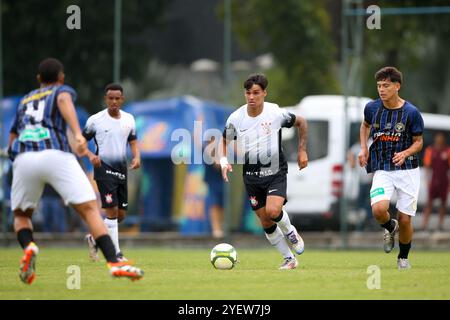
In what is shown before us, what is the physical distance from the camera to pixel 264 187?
13297 millimetres

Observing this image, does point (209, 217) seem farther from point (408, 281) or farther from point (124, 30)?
point (408, 281)

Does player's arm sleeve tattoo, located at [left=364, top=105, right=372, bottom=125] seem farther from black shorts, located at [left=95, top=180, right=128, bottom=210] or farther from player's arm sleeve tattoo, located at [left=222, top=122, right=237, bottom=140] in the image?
black shorts, located at [left=95, top=180, right=128, bottom=210]

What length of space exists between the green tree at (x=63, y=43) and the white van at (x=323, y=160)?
14.7ft

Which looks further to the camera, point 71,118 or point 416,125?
point 416,125

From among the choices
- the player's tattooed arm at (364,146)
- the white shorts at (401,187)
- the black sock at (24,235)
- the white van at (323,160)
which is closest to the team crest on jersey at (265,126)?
the player's tattooed arm at (364,146)

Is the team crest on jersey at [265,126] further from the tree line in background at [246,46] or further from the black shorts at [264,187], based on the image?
the tree line in background at [246,46]

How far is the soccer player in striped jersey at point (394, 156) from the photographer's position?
43.0ft

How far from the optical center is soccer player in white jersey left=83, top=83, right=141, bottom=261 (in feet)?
48.9

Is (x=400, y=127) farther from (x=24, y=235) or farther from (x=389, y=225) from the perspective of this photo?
(x=24, y=235)

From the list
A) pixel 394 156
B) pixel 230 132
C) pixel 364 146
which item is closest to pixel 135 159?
pixel 230 132

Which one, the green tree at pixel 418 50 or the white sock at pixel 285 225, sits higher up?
the green tree at pixel 418 50

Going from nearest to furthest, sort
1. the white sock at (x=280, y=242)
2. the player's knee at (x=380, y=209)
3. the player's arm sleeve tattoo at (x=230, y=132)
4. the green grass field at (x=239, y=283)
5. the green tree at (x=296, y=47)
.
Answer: the green grass field at (x=239, y=283) < the player's knee at (x=380, y=209) < the white sock at (x=280, y=242) < the player's arm sleeve tattoo at (x=230, y=132) < the green tree at (x=296, y=47)

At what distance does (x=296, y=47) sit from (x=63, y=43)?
6.37 metres
